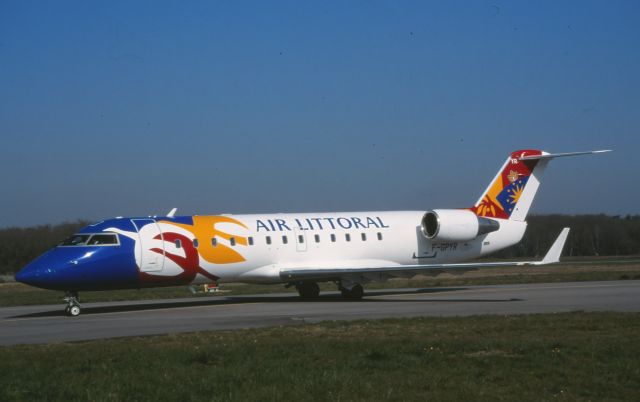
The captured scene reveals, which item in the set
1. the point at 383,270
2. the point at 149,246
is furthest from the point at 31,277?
the point at 383,270

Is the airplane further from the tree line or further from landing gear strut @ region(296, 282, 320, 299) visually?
the tree line

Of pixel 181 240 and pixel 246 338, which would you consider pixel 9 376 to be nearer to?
pixel 246 338

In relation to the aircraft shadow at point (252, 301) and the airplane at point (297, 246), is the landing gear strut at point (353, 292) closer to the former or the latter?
the airplane at point (297, 246)

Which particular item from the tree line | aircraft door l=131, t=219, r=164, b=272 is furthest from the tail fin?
the tree line

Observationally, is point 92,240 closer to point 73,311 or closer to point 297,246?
point 73,311

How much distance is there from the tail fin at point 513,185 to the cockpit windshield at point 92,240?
13.0 metres

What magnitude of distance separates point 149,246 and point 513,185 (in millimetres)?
13469

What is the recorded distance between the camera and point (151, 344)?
1376 centimetres

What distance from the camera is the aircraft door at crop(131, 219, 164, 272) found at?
893 inches

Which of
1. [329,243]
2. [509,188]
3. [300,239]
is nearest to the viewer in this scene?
[300,239]

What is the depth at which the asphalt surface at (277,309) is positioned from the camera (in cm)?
1711

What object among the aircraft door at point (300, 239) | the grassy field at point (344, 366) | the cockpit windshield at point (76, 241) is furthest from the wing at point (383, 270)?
the grassy field at point (344, 366)

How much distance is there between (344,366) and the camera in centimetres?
1063

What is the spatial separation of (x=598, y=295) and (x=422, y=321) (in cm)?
914
